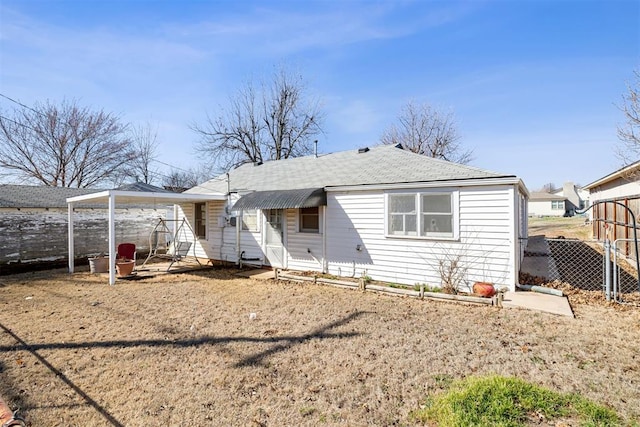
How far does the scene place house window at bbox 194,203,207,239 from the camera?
1362 centimetres

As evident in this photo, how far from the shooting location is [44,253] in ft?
39.3

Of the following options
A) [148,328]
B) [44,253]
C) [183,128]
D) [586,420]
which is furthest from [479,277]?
[183,128]

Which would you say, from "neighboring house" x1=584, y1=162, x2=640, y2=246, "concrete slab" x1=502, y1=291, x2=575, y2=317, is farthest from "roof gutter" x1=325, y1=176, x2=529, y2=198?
"neighboring house" x1=584, y1=162, x2=640, y2=246

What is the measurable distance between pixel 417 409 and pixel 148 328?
463 centimetres

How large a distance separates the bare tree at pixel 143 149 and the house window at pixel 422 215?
25909 millimetres

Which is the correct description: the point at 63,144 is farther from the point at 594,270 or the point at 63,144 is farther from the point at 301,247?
the point at 594,270

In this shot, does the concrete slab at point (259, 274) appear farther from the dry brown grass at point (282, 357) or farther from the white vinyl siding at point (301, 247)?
the dry brown grass at point (282, 357)

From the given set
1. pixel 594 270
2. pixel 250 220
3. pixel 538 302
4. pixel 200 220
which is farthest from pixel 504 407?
pixel 200 220

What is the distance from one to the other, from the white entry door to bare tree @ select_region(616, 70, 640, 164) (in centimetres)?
1221

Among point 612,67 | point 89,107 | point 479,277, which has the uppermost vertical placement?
point 89,107

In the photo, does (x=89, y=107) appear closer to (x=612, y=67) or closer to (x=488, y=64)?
(x=488, y=64)

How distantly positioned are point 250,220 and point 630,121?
13.6m

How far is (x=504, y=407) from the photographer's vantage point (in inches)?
122

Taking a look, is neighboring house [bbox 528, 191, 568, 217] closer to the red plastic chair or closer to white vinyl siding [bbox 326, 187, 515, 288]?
white vinyl siding [bbox 326, 187, 515, 288]
